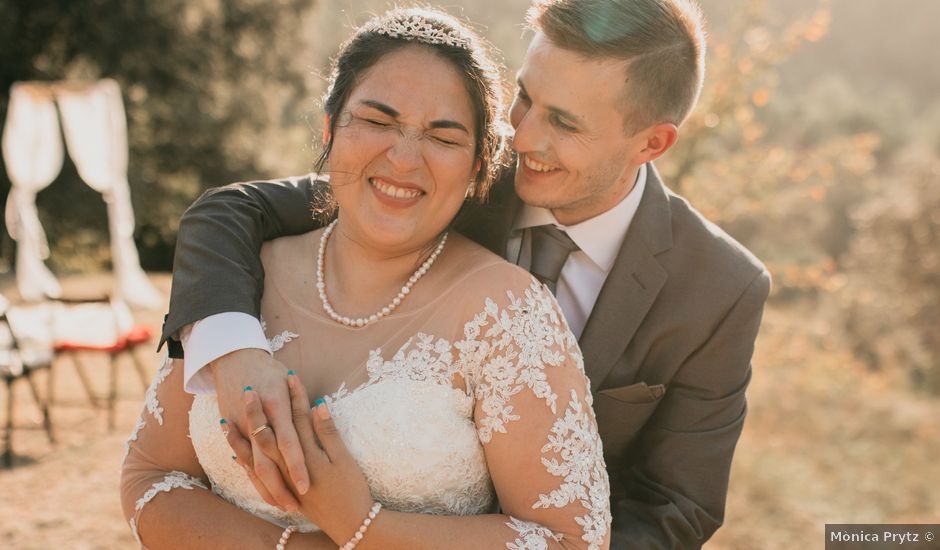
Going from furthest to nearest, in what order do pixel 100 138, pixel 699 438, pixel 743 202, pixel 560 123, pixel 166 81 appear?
1. pixel 166 81
2. pixel 100 138
3. pixel 743 202
4. pixel 560 123
5. pixel 699 438

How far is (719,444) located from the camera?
8.60 feet

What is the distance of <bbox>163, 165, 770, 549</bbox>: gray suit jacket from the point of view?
8.45 ft

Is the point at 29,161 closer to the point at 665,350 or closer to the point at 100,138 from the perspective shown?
the point at 100,138

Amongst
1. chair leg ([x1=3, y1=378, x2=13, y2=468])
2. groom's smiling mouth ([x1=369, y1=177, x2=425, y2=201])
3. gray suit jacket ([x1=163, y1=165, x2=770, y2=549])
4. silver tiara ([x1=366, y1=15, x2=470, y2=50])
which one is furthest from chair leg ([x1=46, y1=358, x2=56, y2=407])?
silver tiara ([x1=366, y1=15, x2=470, y2=50])

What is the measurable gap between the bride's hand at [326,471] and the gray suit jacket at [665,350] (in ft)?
2.53

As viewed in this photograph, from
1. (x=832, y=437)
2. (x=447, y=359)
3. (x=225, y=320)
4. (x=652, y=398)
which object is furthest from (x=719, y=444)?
(x=832, y=437)

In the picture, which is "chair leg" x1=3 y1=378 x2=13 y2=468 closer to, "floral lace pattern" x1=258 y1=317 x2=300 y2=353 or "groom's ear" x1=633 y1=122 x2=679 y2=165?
"floral lace pattern" x1=258 y1=317 x2=300 y2=353

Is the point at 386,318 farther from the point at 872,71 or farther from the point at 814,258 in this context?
the point at 872,71

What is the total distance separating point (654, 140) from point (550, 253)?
0.54 meters

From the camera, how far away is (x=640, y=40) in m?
2.68

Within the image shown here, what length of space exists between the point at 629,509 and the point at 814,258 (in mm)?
20094

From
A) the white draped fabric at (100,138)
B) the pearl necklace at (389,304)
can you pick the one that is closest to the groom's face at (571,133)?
the pearl necklace at (389,304)

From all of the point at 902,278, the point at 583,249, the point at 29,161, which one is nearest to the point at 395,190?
the point at 583,249

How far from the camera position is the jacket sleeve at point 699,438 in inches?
103
